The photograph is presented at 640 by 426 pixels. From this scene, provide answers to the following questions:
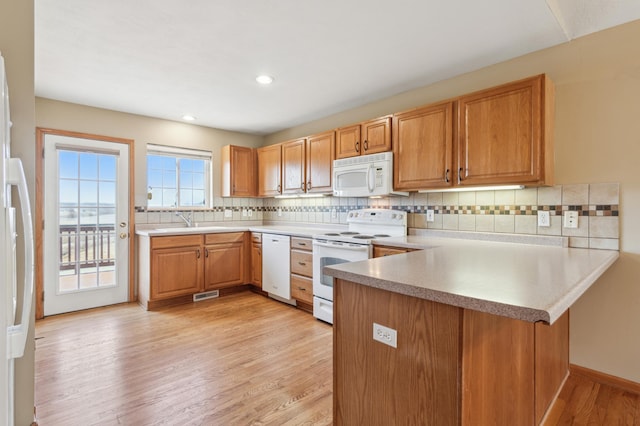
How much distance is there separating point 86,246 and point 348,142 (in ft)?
10.3

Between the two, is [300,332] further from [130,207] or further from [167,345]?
[130,207]

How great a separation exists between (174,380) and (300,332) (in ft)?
3.69

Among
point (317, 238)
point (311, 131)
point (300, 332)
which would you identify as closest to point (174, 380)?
point (300, 332)

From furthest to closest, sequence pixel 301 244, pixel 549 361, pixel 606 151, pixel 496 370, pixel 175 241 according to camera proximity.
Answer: pixel 175 241, pixel 301 244, pixel 606 151, pixel 549 361, pixel 496 370

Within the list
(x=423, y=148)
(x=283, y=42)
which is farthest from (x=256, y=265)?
(x=283, y=42)

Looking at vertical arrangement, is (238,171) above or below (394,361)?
above

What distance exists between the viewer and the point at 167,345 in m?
2.65

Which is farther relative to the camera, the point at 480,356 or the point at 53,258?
the point at 53,258

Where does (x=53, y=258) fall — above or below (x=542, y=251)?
below

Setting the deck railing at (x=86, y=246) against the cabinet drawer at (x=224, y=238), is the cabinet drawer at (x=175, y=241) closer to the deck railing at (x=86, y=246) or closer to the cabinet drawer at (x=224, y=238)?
the cabinet drawer at (x=224, y=238)

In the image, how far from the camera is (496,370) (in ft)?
3.87

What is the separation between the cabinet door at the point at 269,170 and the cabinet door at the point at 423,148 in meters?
1.86

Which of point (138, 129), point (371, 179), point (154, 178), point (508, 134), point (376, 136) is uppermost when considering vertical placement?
point (138, 129)

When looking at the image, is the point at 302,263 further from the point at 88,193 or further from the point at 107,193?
the point at 88,193
